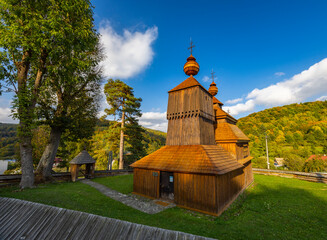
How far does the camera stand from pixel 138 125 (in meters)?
26.2

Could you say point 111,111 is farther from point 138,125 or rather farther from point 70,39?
point 70,39

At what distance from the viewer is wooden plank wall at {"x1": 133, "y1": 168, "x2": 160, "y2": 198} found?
12.0m

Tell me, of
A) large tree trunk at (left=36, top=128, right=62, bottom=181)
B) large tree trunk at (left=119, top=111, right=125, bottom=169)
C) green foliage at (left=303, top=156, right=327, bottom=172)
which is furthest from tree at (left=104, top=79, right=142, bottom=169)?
green foliage at (left=303, top=156, right=327, bottom=172)

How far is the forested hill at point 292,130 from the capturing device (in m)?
38.6

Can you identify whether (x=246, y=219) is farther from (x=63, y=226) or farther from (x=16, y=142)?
(x=16, y=142)

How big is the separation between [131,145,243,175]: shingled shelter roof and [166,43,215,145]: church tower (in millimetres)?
995

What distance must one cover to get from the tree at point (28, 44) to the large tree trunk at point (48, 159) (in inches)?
93.8

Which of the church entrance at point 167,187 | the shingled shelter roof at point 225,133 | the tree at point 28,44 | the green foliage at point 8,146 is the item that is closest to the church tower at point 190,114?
the shingled shelter roof at point 225,133

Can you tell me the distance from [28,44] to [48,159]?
11.1 meters

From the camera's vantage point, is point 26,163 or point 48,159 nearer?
point 26,163

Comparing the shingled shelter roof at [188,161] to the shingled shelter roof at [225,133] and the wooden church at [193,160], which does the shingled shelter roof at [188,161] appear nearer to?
the wooden church at [193,160]

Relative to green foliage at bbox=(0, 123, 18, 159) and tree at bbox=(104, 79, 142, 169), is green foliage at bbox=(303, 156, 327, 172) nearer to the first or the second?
tree at bbox=(104, 79, 142, 169)

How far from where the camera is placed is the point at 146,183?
12.6 meters

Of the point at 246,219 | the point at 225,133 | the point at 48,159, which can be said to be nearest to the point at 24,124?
the point at 48,159
